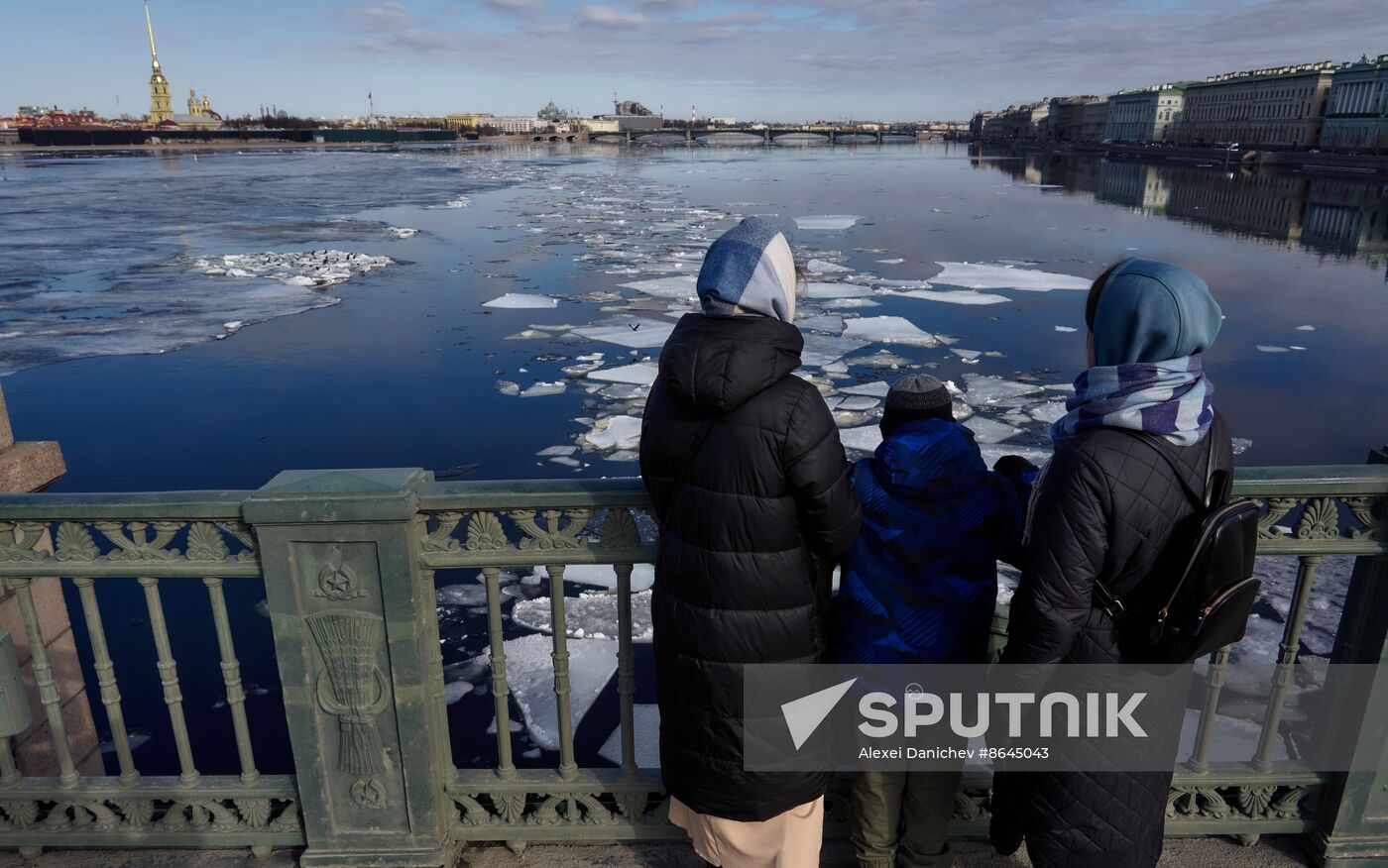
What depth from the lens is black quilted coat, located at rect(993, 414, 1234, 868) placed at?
1.78m

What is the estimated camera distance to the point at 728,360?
174 cm

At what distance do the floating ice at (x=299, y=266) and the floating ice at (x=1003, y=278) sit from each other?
460 inches

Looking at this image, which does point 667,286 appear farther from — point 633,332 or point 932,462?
point 932,462

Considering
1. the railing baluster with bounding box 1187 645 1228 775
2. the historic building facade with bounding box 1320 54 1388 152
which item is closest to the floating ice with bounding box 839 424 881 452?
the railing baluster with bounding box 1187 645 1228 775

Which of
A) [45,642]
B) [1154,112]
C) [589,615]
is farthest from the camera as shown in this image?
[1154,112]

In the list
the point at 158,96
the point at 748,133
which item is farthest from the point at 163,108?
the point at 748,133

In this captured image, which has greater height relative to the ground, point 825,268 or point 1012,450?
point 825,268

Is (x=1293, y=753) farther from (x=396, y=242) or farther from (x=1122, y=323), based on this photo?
(x=396, y=242)

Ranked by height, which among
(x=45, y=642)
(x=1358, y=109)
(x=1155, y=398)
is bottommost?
(x=45, y=642)

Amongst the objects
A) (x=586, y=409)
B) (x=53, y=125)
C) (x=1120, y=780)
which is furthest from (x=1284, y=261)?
(x=53, y=125)

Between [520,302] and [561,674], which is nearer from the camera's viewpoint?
[561,674]

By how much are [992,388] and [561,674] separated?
8.07 m

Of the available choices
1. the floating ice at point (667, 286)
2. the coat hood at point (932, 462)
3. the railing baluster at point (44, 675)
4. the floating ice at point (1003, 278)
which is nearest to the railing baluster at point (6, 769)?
the railing baluster at point (44, 675)

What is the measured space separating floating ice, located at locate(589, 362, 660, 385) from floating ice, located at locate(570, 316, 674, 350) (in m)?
1.00
